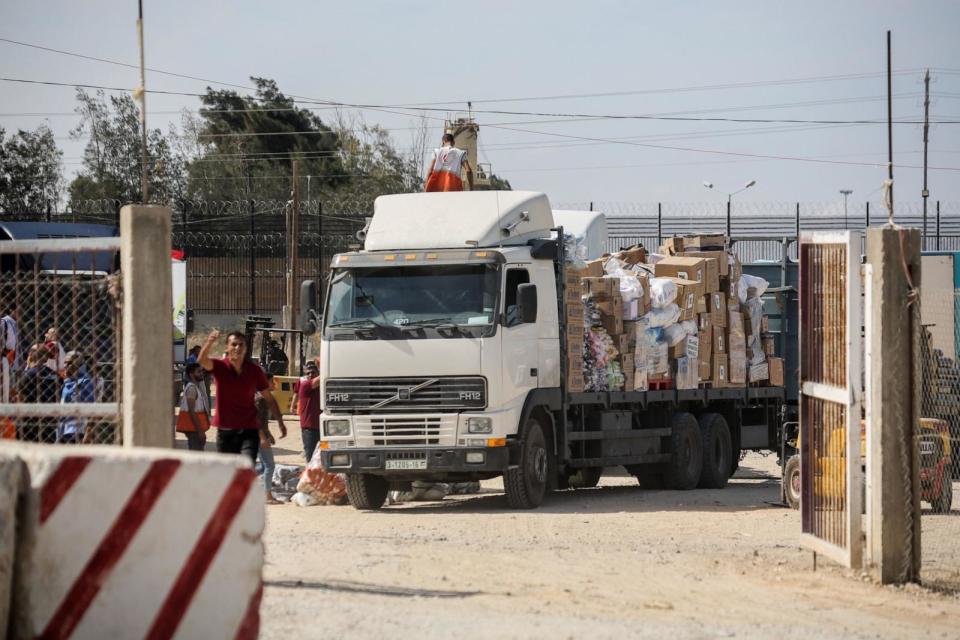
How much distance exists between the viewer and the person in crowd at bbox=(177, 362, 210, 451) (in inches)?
705

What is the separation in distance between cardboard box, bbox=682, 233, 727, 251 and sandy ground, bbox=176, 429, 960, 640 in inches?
240

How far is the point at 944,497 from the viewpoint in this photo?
1552 centimetres

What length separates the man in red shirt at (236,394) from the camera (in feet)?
43.4

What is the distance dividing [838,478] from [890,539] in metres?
0.68

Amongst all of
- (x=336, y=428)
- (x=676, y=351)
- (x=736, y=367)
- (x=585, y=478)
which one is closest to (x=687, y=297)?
(x=676, y=351)

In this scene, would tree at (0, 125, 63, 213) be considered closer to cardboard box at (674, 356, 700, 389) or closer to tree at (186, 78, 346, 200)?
tree at (186, 78, 346, 200)

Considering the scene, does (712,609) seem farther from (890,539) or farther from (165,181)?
(165,181)

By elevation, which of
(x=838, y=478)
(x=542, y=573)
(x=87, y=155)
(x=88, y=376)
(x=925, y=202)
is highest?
(x=87, y=155)

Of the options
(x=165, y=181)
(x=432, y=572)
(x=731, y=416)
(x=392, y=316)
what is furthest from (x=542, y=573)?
(x=165, y=181)

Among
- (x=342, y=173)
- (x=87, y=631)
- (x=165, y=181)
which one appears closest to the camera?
(x=87, y=631)

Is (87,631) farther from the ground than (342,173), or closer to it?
closer to it

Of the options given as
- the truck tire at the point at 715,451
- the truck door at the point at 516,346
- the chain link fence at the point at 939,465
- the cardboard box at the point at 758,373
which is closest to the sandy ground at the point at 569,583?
the chain link fence at the point at 939,465

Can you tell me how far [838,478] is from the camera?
408 inches

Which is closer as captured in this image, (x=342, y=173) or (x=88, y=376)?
(x=88, y=376)
